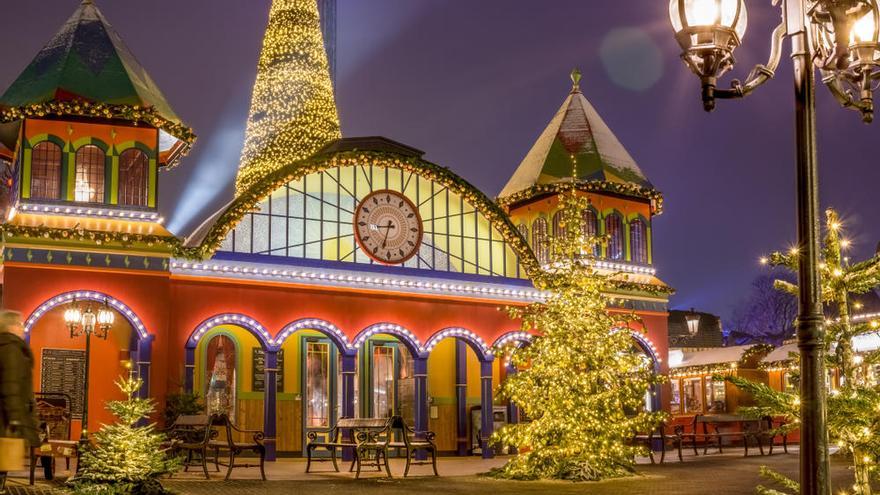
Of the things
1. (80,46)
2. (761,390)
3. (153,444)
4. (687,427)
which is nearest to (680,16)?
(761,390)

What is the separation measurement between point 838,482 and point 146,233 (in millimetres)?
13217

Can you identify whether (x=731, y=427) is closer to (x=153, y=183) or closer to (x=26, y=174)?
(x=153, y=183)

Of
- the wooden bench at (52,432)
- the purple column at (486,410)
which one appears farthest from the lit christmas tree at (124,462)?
the purple column at (486,410)

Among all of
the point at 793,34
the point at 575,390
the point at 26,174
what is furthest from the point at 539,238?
the point at 793,34

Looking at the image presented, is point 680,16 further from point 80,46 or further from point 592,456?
point 80,46

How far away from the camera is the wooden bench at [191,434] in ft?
53.7

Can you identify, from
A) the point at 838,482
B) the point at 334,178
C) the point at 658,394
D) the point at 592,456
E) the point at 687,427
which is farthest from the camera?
the point at 687,427

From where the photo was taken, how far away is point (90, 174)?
2034 cm

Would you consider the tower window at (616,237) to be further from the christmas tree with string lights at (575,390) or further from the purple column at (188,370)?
the purple column at (188,370)

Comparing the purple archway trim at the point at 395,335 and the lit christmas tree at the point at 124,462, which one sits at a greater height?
the purple archway trim at the point at 395,335

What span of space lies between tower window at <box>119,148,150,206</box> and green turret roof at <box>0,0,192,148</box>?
0.78 m

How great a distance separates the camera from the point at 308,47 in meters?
28.4

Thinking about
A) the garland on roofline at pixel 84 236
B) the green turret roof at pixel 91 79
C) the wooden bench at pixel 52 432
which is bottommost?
the wooden bench at pixel 52 432

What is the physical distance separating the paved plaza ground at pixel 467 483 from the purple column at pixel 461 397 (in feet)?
13.5
